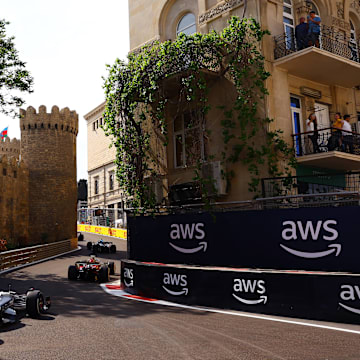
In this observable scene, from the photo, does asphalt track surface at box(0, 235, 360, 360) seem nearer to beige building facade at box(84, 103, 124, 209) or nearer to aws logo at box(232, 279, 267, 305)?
aws logo at box(232, 279, 267, 305)

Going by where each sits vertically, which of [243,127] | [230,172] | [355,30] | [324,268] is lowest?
[324,268]

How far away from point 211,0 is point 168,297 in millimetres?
10823

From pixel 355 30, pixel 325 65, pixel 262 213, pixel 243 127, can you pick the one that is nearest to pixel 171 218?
pixel 262 213

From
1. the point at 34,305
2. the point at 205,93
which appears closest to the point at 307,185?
the point at 205,93

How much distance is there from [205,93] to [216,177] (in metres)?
2.77

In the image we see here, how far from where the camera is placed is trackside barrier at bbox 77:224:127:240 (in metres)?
39.5

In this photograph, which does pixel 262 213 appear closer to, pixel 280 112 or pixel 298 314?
pixel 298 314

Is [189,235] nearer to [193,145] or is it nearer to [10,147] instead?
[193,145]

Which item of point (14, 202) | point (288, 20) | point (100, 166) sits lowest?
point (14, 202)

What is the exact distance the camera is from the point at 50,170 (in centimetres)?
3672

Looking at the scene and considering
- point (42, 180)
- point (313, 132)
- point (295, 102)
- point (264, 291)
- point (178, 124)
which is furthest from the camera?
point (42, 180)

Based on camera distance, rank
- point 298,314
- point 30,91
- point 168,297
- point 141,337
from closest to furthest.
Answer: point 141,337 → point 298,314 → point 168,297 → point 30,91

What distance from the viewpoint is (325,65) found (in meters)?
14.5

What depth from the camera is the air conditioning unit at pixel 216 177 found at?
14.1 metres
